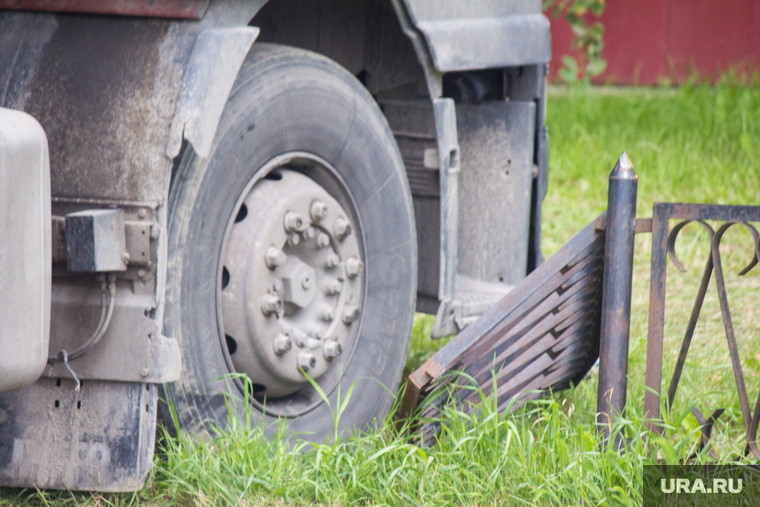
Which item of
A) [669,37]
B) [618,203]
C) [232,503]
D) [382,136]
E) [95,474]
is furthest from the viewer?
[669,37]

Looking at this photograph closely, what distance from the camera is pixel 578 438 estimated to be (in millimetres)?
2023

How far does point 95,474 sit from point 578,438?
1093 mm

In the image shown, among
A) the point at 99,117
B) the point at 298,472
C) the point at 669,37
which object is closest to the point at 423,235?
the point at 298,472

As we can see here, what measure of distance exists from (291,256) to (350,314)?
0.77 feet

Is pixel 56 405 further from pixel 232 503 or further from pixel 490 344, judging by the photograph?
pixel 490 344

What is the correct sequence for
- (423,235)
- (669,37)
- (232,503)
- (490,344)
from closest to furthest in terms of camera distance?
(232,503), (490,344), (423,235), (669,37)

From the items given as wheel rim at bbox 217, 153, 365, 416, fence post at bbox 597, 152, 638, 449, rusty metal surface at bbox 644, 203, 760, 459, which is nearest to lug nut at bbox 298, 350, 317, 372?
wheel rim at bbox 217, 153, 365, 416

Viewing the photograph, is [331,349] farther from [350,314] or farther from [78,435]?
[78,435]

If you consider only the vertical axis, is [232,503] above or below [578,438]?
below

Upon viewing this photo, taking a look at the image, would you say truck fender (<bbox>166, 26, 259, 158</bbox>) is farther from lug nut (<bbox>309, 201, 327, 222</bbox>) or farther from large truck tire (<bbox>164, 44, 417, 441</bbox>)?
lug nut (<bbox>309, 201, 327, 222</bbox>)

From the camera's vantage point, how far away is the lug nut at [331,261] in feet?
6.89

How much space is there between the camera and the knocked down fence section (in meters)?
2.00

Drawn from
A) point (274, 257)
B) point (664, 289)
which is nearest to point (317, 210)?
point (274, 257)

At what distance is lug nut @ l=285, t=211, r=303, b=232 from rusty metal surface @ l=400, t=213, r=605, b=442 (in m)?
0.47
